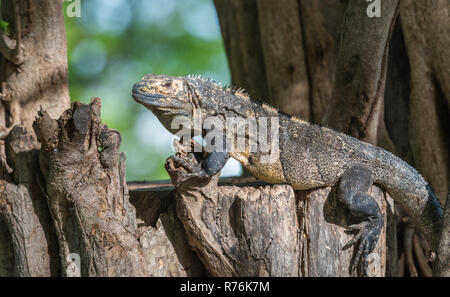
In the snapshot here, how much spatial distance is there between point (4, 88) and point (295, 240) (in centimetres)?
344

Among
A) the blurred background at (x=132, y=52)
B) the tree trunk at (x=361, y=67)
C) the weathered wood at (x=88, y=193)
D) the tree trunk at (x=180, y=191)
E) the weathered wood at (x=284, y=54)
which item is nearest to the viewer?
the weathered wood at (x=88, y=193)

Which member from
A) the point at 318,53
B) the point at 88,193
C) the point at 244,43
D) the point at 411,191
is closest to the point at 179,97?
the point at 88,193

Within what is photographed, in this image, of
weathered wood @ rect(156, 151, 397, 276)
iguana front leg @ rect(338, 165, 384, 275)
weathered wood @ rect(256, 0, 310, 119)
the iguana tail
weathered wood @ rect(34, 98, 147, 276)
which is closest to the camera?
weathered wood @ rect(34, 98, 147, 276)

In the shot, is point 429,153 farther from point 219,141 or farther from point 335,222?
point 219,141

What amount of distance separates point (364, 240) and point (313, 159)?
3.06 feet

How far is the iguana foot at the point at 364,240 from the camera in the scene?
4625 millimetres

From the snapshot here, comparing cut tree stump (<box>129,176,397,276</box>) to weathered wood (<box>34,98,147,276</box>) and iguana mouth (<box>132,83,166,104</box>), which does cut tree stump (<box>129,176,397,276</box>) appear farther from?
iguana mouth (<box>132,83,166,104</box>)

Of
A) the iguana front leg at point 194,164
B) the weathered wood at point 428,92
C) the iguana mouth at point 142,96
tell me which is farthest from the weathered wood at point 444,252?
the iguana mouth at point 142,96

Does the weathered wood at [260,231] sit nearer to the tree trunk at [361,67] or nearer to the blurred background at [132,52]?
the tree trunk at [361,67]

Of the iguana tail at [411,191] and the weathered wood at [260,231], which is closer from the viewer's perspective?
the weathered wood at [260,231]

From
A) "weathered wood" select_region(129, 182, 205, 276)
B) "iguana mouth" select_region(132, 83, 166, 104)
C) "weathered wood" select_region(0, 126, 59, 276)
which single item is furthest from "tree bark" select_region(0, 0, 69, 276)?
"iguana mouth" select_region(132, 83, 166, 104)

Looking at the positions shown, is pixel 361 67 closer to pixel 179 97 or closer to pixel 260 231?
pixel 179 97

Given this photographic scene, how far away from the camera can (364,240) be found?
4633mm

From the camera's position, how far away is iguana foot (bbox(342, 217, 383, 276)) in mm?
4625
